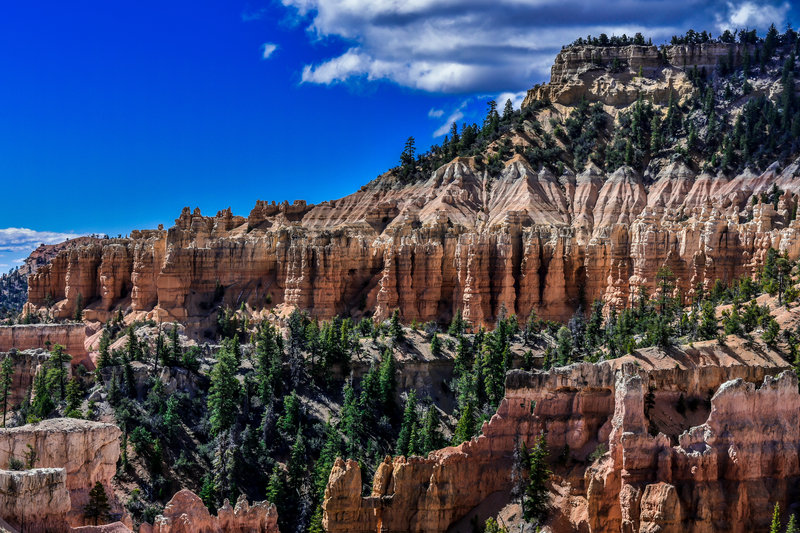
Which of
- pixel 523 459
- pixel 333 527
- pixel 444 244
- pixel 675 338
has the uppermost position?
pixel 444 244

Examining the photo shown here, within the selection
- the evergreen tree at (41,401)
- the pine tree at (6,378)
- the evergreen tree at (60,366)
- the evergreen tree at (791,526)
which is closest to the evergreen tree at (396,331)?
the evergreen tree at (60,366)

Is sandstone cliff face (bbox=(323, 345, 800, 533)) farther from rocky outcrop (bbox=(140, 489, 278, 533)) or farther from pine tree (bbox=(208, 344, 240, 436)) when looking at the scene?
pine tree (bbox=(208, 344, 240, 436))

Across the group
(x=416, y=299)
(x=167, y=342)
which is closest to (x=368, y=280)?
(x=416, y=299)

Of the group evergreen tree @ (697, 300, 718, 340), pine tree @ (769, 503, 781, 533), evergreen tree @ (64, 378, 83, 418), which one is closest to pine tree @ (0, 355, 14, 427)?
evergreen tree @ (64, 378, 83, 418)

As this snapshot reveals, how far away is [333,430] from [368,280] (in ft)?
111

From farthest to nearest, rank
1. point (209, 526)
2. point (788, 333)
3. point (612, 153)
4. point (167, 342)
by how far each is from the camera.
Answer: point (612, 153) → point (167, 342) → point (788, 333) → point (209, 526)

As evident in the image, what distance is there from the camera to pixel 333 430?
214 ft

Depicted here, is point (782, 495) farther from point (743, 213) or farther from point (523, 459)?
point (743, 213)

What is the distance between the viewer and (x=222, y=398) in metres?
68.2

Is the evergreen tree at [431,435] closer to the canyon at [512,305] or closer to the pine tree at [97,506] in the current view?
the canyon at [512,305]

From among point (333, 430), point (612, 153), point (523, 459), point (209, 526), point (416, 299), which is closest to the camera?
point (209, 526)

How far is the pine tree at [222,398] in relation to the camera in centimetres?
6662

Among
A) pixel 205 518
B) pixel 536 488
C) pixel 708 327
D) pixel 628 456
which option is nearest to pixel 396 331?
pixel 708 327

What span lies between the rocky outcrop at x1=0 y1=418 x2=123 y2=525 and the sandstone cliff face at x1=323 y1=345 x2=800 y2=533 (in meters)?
14.9
